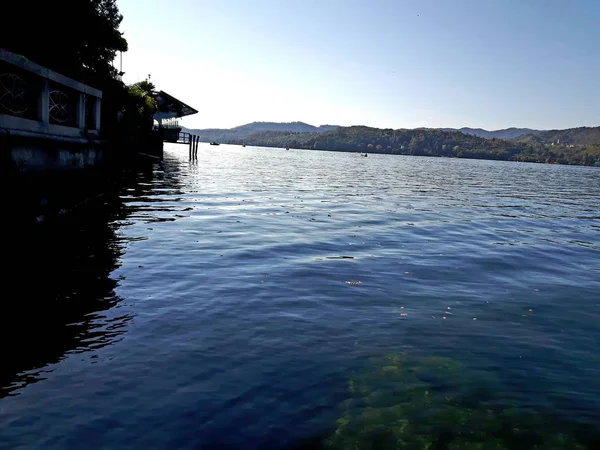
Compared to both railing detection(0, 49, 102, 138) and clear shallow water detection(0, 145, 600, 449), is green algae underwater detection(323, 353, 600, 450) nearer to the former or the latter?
clear shallow water detection(0, 145, 600, 449)

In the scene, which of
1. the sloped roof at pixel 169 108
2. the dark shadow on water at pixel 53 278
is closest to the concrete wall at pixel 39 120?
the dark shadow on water at pixel 53 278

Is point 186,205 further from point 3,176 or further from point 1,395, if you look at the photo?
point 1,395

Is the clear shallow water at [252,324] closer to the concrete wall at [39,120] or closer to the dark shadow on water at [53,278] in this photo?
the dark shadow on water at [53,278]

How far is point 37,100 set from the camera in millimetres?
16641

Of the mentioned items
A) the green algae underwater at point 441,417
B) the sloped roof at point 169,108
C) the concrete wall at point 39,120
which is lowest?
the green algae underwater at point 441,417

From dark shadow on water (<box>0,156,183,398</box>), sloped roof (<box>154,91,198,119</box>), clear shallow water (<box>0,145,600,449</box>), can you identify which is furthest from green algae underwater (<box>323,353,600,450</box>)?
sloped roof (<box>154,91,198,119</box>)

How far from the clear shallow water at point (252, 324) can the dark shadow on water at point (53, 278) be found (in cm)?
5

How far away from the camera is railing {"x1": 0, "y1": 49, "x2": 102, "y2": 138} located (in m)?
14.7

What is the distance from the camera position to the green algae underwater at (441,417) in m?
5.19

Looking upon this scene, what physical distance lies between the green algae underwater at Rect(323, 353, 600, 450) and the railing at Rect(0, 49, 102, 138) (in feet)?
44.6

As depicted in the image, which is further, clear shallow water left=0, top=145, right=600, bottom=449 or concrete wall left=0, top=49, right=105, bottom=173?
concrete wall left=0, top=49, right=105, bottom=173

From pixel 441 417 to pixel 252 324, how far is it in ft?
12.2

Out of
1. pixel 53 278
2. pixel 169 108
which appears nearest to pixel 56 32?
pixel 53 278

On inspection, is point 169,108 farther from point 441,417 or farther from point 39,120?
point 441,417
